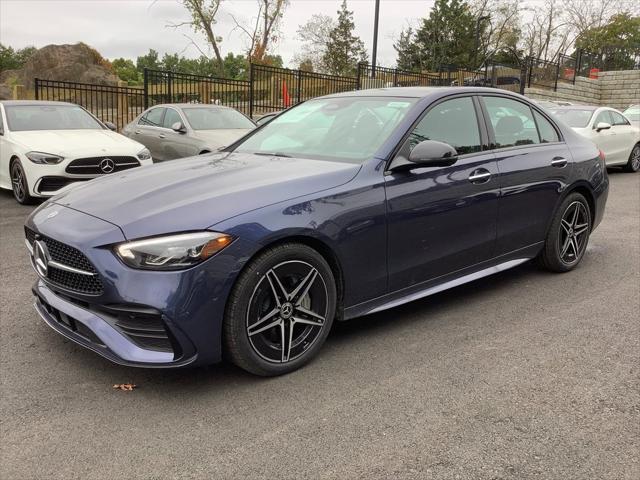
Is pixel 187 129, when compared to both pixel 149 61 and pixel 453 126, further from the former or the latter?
pixel 149 61

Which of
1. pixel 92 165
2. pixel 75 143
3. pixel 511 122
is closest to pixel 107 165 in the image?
pixel 92 165

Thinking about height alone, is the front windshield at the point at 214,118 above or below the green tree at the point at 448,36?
below

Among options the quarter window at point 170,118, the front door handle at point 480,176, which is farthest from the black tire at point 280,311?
the quarter window at point 170,118

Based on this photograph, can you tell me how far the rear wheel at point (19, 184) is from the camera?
7.90 m

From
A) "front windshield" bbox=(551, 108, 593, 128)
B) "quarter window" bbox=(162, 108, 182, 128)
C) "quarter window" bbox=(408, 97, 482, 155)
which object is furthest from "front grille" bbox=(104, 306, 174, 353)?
"front windshield" bbox=(551, 108, 593, 128)

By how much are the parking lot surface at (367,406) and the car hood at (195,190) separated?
89 centimetres

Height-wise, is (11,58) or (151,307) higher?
(11,58)

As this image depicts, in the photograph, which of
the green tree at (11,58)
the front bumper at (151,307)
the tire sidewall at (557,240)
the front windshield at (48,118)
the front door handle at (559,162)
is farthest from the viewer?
the green tree at (11,58)

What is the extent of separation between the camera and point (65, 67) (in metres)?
27.4

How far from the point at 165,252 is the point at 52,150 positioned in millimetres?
6045

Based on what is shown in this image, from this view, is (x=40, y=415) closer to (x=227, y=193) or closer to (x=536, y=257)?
(x=227, y=193)

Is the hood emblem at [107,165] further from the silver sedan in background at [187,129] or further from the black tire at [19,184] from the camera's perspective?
the silver sedan in background at [187,129]

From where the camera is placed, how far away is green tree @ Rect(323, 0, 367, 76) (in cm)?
5053

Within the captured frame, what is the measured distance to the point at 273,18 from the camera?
25.7 meters
